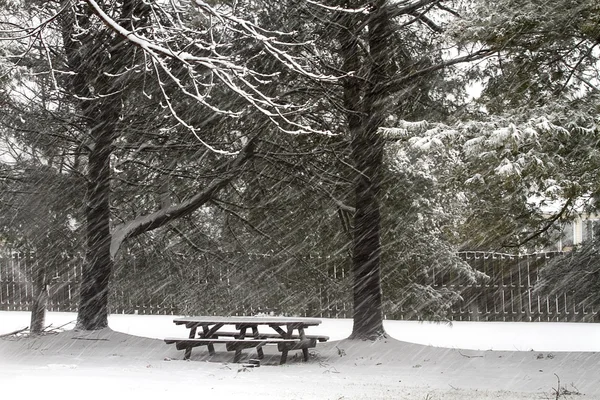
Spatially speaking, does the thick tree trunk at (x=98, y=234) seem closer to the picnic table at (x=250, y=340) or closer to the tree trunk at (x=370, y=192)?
the picnic table at (x=250, y=340)

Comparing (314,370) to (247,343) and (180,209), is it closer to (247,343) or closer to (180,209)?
(247,343)

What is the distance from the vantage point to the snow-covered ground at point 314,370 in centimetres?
731

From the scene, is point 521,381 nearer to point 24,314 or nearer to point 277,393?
point 277,393

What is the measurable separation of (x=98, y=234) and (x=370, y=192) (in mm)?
4582

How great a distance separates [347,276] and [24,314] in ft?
35.5

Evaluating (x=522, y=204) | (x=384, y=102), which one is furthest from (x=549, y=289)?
(x=384, y=102)

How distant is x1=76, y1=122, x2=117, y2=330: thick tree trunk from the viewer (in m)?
11.4

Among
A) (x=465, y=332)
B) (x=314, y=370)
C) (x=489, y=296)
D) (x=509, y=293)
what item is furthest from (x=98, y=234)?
(x=509, y=293)

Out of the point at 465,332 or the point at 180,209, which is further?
the point at 465,332

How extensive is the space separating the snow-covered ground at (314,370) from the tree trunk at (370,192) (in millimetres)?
630

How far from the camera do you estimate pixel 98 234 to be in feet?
38.6

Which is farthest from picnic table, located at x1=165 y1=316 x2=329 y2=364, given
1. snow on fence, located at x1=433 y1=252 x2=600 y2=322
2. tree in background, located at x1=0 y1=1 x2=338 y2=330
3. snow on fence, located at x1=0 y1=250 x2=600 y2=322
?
snow on fence, located at x1=433 y1=252 x2=600 y2=322

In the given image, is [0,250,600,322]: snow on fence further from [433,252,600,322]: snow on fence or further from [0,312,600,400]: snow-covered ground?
[0,312,600,400]: snow-covered ground

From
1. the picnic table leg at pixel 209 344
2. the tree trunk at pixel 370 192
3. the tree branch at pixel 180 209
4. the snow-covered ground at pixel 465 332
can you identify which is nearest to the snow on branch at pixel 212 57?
the tree branch at pixel 180 209
